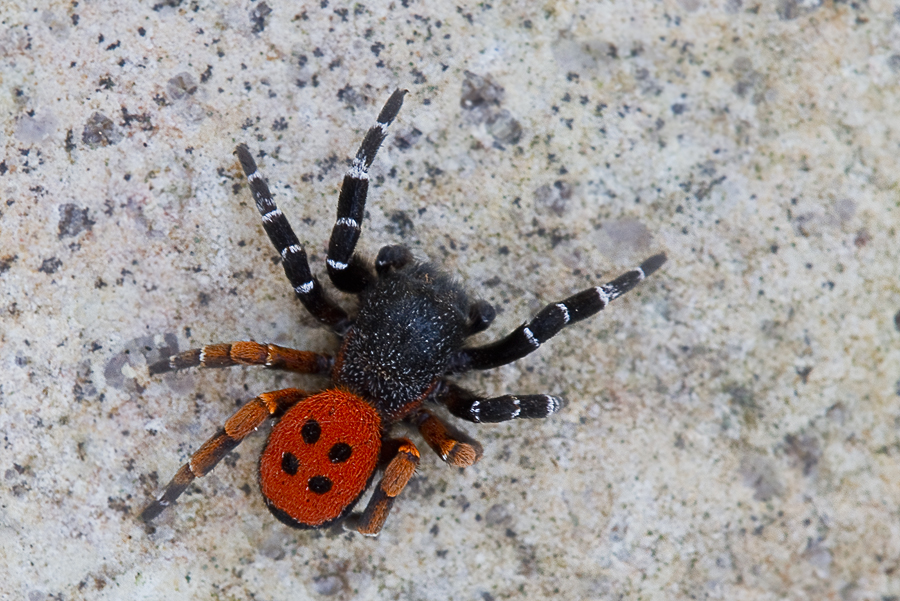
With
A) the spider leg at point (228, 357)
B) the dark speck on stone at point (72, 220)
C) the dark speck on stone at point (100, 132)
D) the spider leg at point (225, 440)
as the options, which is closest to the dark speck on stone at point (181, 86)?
the dark speck on stone at point (100, 132)

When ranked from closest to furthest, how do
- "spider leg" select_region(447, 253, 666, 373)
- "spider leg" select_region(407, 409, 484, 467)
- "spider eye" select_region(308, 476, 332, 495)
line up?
"spider eye" select_region(308, 476, 332, 495) < "spider leg" select_region(407, 409, 484, 467) < "spider leg" select_region(447, 253, 666, 373)

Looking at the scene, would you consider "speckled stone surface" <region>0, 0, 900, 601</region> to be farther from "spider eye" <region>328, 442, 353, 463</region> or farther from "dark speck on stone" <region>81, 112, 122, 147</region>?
"spider eye" <region>328, 442, 353, 463</region>

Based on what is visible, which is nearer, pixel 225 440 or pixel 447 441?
pixel 225 440

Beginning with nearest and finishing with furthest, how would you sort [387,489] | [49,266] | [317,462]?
1. [317,462]
2. [387,489]
3. [49,266]

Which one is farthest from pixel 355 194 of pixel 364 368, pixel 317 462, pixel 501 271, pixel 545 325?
pixel 317 462

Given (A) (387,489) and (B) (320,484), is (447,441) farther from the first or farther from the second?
(B) (320,484)

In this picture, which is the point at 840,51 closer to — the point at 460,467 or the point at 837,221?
the point at 837,221

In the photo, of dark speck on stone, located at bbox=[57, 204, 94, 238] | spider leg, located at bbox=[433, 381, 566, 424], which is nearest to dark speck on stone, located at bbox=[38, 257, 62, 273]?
dark speck on stone, located at bbox=[57, 204, 94, 238]
